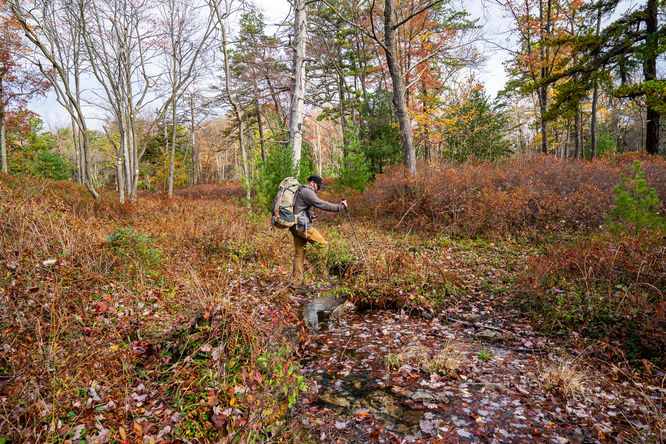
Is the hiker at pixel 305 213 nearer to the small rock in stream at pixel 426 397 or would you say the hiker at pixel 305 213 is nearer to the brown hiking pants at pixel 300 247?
the brown hiking pants at pixel 300 247

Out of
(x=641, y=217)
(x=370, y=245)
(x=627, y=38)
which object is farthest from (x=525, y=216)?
(x=627, y=38)

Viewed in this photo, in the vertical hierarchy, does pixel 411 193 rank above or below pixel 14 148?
below

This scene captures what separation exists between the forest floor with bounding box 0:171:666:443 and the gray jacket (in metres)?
1.46

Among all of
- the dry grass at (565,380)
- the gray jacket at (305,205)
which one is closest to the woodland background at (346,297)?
the dry grass at (565,380)

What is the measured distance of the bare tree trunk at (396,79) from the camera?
10477mm

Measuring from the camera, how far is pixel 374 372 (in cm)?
391

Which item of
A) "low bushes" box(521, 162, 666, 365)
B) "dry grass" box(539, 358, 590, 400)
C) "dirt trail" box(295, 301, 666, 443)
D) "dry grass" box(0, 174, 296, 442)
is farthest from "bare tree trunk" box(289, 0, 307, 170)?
"dry grass" box(539, 358, 590, 400)

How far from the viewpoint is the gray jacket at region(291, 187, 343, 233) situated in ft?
20.3

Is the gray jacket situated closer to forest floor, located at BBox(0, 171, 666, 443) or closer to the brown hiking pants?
the brown hiking pants

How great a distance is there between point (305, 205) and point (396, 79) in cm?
726

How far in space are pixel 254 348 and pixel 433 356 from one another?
231 cm

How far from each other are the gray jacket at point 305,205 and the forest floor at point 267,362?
1462mm

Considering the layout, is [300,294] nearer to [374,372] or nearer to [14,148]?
[374,372]

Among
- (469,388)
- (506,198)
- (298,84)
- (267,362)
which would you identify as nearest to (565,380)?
(469,388)
